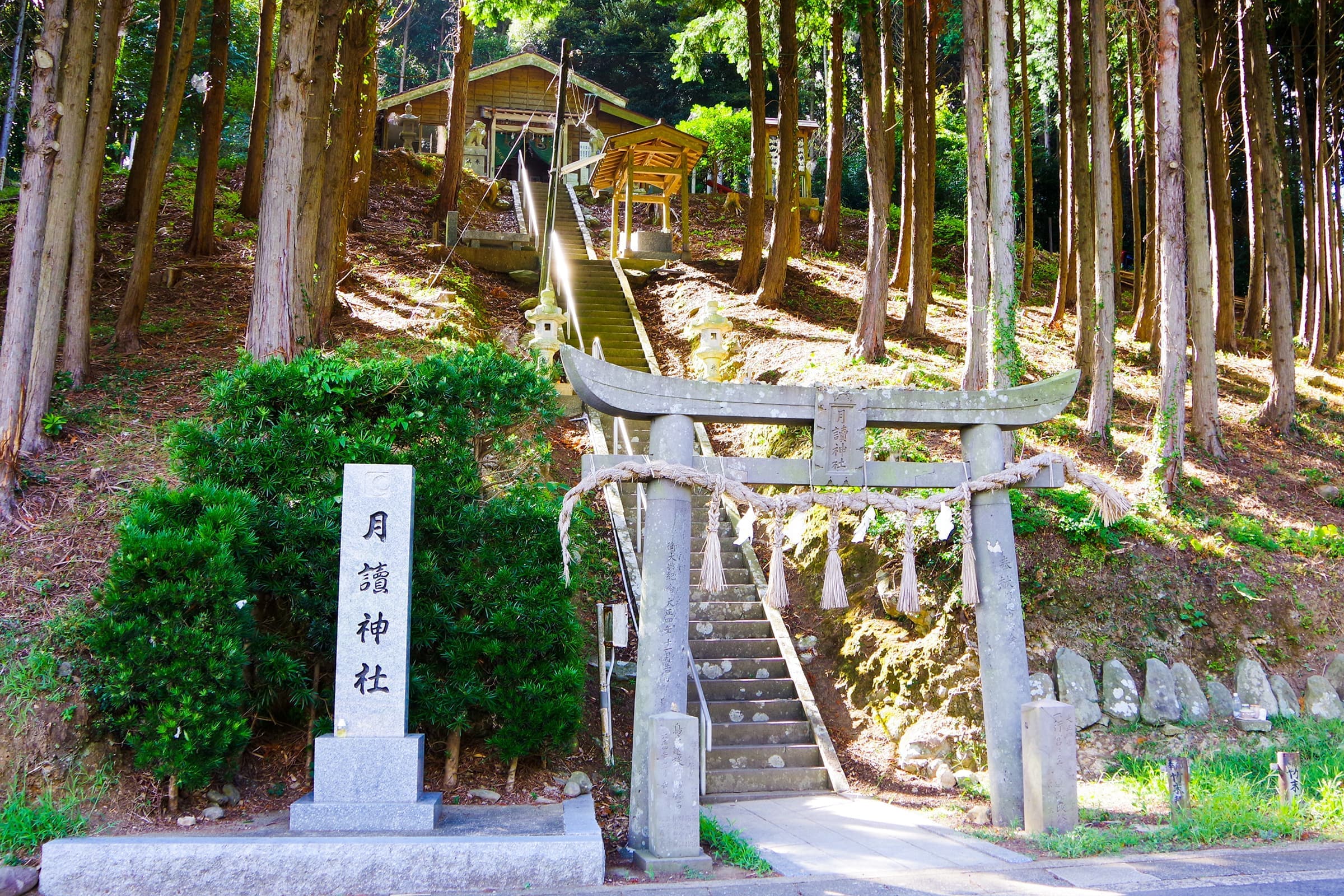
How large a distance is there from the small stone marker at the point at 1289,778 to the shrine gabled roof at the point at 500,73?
82.3 feet

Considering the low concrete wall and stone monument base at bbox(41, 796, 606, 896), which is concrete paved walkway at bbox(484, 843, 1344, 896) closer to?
stone monument base at bbox(41, 796, 606, 896)

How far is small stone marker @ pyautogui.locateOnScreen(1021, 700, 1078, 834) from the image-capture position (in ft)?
18.7

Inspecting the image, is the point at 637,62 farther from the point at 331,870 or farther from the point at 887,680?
the point at 331,870

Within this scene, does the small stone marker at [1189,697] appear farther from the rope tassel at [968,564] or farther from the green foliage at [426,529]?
the green foliage at [426,529]

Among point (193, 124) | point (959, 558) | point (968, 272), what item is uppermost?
point (193, 124)

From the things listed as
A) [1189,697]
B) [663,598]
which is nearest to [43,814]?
[663,598]

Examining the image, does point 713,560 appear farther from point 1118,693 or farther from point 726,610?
point 1118,693

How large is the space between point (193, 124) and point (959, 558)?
23495mm

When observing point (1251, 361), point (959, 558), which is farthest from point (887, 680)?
point (1251, 361)

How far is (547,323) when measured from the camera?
526 inches

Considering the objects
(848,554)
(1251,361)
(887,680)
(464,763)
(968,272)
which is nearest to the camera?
(464,763)

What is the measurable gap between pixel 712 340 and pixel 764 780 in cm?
746

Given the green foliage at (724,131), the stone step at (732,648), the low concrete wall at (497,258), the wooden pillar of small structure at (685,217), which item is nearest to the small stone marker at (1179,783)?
the stone step at (732,648)

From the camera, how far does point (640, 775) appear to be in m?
5.61
